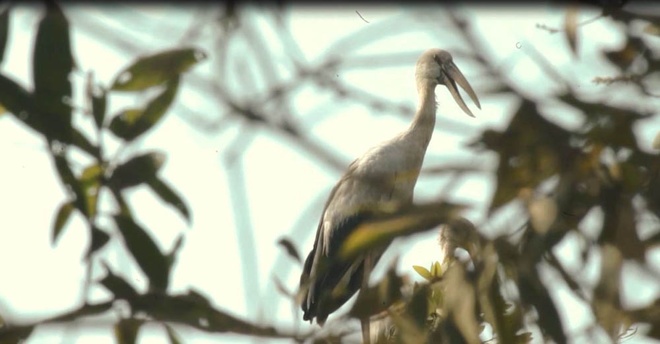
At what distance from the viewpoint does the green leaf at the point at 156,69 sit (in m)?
1.50

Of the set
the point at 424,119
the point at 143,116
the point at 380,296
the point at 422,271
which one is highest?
the point at 143,116

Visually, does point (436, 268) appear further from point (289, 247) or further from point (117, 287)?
point (289, 247)

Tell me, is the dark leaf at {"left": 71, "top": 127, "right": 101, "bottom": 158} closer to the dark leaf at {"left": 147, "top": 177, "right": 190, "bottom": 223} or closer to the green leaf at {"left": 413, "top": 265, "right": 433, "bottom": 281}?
the dark leaf at {"left": 147, "top": 177, "right": 190, "bottom": 223}

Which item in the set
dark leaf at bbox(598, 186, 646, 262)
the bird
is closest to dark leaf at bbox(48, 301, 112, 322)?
dark leaf at bbox(598, 186, 646, 262)

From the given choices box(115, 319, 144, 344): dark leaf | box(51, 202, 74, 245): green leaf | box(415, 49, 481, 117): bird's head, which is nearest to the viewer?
box(115, 319, 144, 344): dark leaf

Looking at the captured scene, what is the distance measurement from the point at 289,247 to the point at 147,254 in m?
0.41

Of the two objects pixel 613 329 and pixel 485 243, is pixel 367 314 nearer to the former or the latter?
pixel 485 243

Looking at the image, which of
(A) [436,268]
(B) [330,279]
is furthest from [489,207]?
(B) [330,279]

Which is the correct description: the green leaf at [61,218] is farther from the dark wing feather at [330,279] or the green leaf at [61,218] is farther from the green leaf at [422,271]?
the dark wing feather at [330,279]

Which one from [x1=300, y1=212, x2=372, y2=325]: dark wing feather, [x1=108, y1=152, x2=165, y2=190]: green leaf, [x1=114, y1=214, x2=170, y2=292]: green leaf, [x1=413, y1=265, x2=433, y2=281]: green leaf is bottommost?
[x1=300, y1=212, x2=372, y2=325]: dark wing feather

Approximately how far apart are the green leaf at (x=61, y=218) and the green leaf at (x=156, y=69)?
0.18m

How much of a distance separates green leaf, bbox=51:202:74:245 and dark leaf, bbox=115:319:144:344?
17 cm

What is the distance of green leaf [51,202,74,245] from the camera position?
1.71 metres

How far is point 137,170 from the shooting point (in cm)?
173
